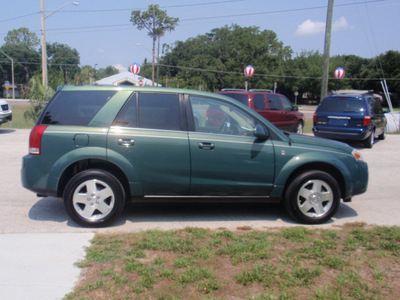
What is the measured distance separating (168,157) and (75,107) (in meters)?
1.39

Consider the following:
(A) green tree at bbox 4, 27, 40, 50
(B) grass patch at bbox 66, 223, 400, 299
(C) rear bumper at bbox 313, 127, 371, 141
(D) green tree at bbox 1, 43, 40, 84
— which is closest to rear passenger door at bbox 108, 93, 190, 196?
(B) grass patch at bbox 66, 223, 400, 299

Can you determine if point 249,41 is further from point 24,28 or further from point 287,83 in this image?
point 24,28

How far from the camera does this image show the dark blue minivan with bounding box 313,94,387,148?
12562 mm

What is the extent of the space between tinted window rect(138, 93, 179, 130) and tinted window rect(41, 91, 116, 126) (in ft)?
1.49

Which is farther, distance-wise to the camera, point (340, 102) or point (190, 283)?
point (340, 102)

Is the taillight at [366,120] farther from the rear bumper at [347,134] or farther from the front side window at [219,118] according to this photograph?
the front side window at [219,118]

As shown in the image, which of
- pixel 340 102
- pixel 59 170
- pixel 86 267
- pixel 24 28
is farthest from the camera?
pixel 24 28

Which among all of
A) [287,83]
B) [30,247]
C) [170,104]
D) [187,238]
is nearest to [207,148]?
[170,104]

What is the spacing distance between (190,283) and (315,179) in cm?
256

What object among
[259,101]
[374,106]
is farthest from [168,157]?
[374,106]

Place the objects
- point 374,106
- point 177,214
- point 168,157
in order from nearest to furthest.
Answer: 1. point 168,157
2. point 177,214
3. point 374,106

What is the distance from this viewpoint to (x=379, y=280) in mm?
3533

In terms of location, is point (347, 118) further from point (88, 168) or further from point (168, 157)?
point (88, 168)

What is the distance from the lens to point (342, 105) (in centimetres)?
1292
